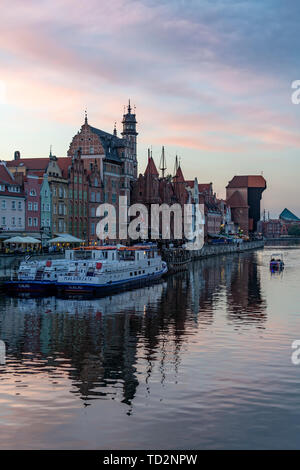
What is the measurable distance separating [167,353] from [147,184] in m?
113

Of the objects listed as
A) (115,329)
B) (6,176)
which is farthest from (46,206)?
(115,329)

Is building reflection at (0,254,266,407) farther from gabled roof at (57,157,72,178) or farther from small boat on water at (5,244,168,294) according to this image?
gabled roof at (57,157,72,178)

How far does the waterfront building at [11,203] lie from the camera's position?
9238cm

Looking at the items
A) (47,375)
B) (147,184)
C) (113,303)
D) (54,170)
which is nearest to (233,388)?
(47,375)

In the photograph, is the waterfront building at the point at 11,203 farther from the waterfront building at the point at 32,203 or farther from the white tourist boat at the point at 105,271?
the white tourist boat at the point at 105,271

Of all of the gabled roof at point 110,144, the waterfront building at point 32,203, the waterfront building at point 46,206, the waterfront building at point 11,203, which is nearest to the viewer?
the waterfront building at point 11,203

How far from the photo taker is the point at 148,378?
2958cm

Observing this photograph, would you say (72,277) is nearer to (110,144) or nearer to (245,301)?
(245,301)

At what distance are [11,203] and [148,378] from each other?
69.9 m

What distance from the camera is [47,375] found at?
2977cm

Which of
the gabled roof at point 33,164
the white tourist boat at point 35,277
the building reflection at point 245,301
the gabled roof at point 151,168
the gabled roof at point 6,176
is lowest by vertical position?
the building reflection at point 245,301

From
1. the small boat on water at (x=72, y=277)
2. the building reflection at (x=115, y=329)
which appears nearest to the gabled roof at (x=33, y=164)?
the small boat on water at (x=72, y=277)

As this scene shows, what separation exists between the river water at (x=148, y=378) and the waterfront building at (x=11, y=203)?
124 ft

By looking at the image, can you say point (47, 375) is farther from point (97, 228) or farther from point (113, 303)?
point (97, 228)
